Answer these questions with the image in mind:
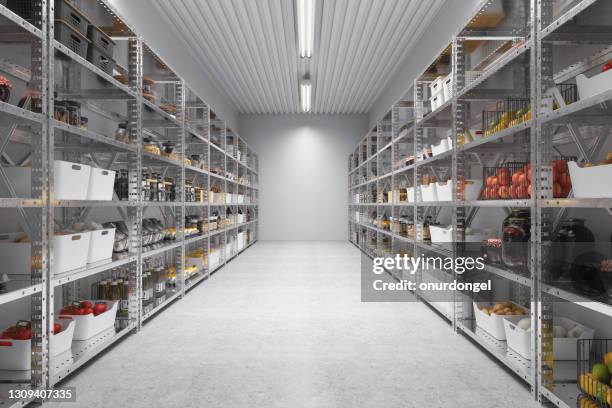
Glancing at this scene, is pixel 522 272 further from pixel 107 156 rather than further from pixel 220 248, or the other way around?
pixel 220 248

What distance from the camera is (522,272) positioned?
2744 millimetres

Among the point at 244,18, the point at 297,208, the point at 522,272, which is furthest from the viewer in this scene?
the point at 297,208

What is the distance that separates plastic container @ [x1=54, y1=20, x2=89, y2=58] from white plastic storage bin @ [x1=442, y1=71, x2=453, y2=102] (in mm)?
3157

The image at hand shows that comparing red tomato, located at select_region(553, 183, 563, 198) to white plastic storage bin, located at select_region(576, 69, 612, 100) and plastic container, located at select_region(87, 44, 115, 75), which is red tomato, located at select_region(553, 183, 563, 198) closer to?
white plastic storage bin, located at select_region(576, 69, 612, 100)

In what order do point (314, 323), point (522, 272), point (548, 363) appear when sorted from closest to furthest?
point (548, 363) → point (522, 272) → point (314, 323)

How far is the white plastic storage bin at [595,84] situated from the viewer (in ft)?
6.17

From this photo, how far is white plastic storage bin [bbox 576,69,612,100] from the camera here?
6.17 ft

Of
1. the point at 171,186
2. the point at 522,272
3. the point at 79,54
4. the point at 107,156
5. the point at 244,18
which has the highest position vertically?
the point at 244,18

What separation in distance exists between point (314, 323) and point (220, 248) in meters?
3.89

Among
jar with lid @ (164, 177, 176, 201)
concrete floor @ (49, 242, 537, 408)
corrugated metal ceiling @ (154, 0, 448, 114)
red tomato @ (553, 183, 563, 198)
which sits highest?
corrugated metal ceiling @ (154, 0, 448, 114)

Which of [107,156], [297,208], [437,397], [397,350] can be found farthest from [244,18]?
[297,208]

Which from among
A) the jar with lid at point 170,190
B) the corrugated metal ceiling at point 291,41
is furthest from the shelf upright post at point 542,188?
the corrugated metal ceiling at point 291,41

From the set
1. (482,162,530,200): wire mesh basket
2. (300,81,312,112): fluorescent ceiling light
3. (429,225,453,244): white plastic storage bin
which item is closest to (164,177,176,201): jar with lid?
(429,225,453,244): white plastic storage bin

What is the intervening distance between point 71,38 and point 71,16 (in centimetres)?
17
